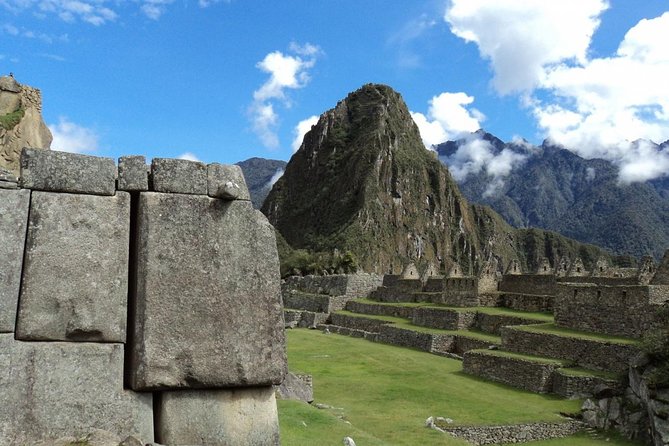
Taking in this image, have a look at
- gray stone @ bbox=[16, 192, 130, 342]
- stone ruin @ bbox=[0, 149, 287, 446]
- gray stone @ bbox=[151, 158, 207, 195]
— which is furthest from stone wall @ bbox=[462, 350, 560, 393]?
gray stone @ bbox=[16, 192, 130, 342]

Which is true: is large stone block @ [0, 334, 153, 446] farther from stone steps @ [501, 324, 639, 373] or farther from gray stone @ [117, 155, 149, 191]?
stone steps @ [501, 324, 639, 373]

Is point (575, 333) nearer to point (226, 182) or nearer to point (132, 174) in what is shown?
point (226, 182)

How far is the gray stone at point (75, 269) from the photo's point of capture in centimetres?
428

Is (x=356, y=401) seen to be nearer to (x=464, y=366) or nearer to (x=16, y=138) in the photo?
(x=464, y=366)

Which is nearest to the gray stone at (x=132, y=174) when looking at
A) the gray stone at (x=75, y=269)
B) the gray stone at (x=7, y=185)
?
the gray stone at (x=75, y=269)

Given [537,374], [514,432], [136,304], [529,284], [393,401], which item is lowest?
[514,432]

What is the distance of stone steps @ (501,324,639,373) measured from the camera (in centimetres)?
1691

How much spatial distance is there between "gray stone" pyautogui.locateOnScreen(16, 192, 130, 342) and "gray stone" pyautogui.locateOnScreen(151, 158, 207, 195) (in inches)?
13.5

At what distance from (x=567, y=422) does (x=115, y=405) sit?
12.8m

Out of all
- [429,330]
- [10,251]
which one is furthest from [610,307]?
[10,251]

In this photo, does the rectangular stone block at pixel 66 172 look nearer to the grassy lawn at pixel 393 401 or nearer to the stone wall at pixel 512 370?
the grassy lawn at pixel 393 401

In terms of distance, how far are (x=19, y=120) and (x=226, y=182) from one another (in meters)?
21.5

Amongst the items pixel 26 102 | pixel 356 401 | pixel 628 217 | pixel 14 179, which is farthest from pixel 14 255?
pixel 628 217

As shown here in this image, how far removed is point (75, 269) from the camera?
4383mm
